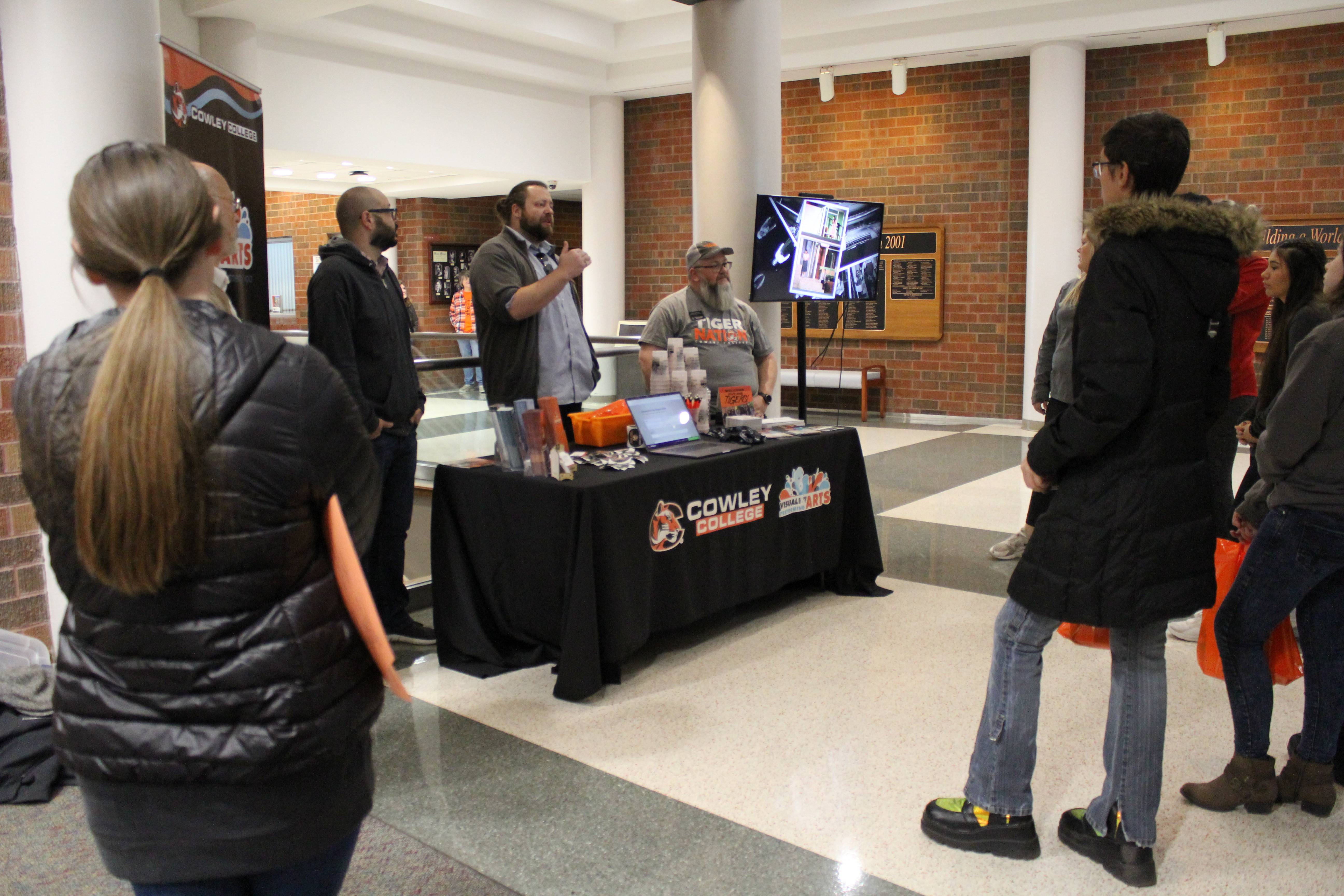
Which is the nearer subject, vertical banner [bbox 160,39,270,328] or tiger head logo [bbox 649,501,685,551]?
vertical banner [bbox 160,39,270,328]

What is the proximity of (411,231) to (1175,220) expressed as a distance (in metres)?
→ 11.8

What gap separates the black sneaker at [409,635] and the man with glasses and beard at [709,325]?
1.32 meters

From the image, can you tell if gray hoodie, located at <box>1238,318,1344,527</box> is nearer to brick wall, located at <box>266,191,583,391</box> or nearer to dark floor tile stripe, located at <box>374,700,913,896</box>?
dark floor tile stripe, located at <box>374,700,913,896</box>

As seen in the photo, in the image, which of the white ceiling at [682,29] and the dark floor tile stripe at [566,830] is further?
the white ceiling at [682,29]

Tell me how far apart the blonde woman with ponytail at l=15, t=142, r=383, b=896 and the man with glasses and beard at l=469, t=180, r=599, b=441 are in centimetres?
241

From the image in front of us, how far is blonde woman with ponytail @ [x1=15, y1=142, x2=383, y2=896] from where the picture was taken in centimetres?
101

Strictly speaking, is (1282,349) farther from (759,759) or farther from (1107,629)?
(759,759)

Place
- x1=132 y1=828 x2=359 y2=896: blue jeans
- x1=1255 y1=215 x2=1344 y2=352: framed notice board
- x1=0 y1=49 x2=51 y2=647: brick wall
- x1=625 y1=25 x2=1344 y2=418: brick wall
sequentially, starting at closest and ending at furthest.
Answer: x1=132 y1=828 x2=359 y2=896: blue jeans < x1=0 y1=49 x2=51 y2=647: brick wall < x1=1255 y1=215 x2=1344 y2=352: framed notice board < x1=625 y1=25 x2=1344 y2=418: brick wall

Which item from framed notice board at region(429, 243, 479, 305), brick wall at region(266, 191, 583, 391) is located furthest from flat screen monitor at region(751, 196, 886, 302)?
framed notice board at region(429, 243, 479, 305)

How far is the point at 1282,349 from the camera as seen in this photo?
3.44 metres

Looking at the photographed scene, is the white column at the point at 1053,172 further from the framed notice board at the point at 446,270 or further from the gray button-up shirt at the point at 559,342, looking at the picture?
the framed notice board at the point at 446,270

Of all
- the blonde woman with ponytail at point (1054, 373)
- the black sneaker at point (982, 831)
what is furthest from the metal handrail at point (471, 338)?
the black sneaker at point (982, 831)

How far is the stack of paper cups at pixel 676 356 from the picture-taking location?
3861mm

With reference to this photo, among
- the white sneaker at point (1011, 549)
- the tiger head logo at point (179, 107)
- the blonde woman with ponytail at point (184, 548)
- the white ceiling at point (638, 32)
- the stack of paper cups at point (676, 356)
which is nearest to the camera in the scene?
the blonde woman with ponytail at point (184, 548)
